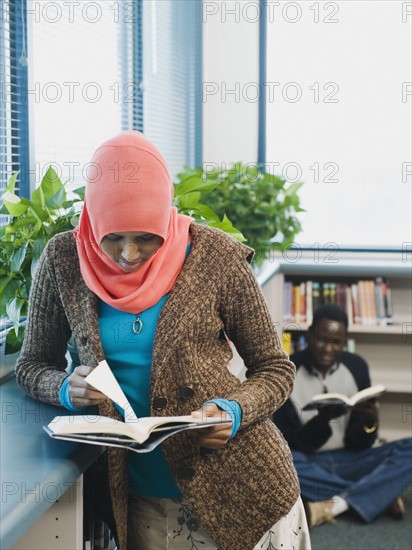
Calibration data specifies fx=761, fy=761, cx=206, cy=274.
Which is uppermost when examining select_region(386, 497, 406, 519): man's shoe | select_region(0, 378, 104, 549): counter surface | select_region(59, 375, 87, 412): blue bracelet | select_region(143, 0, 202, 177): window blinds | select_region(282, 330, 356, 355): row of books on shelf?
select_region(143, 0, 202, 177): window blinds

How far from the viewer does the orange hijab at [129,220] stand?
138cm

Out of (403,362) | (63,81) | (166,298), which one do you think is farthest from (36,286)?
(403,362)

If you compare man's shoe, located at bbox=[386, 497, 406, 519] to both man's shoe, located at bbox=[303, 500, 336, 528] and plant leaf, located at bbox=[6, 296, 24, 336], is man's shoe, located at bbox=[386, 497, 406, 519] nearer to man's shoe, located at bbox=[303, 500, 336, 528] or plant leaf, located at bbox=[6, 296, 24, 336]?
man's shoe, located at bbox=[303, 500, 336, 528]

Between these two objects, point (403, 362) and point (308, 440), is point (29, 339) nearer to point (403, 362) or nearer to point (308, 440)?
point (308, 440)

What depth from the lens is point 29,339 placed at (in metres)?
1.53

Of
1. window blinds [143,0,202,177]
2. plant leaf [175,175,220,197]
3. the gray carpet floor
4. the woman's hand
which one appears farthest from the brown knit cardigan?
the woman's hand

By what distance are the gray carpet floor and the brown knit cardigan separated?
1.63 meters

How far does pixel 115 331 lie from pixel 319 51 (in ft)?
10.7

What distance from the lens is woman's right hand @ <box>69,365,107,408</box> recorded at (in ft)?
4.46

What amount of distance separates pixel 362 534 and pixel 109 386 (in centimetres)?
209

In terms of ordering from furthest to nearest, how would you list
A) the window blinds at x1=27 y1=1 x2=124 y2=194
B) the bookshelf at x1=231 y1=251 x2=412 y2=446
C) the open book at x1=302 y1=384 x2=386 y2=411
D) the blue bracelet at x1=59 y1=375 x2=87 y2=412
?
the bookshelf at x1=231 y1=251 x2=412 y2=446, the open book at x1=302 y1=384 x2=386 y2=411, the window blinds at x1=27 y1=1 x2=124 y2=194, the blue bracelet at x1=59 y1=375 x2=87 y2=412

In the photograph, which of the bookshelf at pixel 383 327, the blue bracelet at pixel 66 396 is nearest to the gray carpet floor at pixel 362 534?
the bookshelf at pixel 383 327

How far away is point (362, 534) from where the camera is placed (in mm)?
3066

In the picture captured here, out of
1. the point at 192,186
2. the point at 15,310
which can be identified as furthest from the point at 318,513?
the point at 15,310
